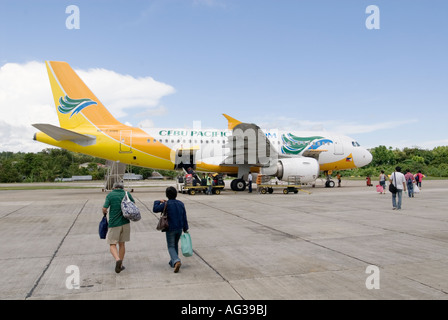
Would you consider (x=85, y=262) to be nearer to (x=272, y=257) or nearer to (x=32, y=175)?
(x=272, y=257)

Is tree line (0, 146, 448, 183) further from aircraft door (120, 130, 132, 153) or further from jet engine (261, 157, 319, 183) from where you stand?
jet engine (261, 157, 319, 183)

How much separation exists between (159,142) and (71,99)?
598cm

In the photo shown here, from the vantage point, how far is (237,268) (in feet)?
18.1

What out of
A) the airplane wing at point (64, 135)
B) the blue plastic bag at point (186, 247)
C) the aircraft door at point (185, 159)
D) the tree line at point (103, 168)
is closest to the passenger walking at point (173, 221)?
the blue plastic bag at point (186, 247)

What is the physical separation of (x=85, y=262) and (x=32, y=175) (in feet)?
207

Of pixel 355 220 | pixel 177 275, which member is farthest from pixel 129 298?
pixel 355 220

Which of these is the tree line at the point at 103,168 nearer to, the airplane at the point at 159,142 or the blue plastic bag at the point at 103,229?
the airplane at the point at 159,142

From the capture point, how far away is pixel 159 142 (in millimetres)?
22297

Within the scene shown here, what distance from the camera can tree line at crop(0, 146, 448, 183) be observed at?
187 ft

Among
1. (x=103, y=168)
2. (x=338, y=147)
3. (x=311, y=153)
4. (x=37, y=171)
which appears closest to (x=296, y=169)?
(x=311, y=153)

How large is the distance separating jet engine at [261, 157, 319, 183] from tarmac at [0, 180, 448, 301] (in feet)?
33.9

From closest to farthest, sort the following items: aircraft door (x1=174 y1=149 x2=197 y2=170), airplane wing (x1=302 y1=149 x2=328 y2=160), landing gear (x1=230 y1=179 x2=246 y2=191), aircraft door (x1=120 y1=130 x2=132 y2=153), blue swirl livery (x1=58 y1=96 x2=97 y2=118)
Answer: blue swirl livery (x1=58 y1=96 x2=97 y2=118) < aircraft door (x1=120 y1=130 x2=132 y2=153) < aircraft door (x1=174 y1=149 x2=197 y2=170) < landing gear (x1=230 y1=179 x2=246 y2=191) < airplane wing (x1=302 y1=149 x2=328 y2=160)

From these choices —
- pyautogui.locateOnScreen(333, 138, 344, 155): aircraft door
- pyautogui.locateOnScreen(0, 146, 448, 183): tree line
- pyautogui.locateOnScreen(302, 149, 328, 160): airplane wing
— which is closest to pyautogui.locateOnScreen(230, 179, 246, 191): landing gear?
pyautogui.locateOnScreen(302, 149, 328, 160): airplane wing

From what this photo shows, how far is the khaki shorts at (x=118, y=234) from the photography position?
18.4 ft
